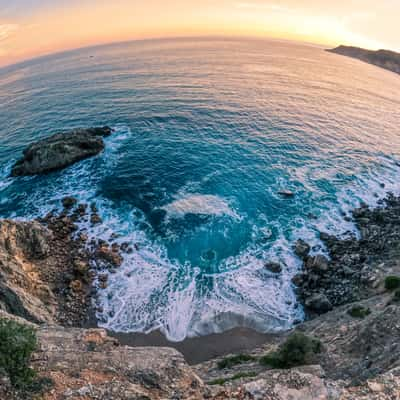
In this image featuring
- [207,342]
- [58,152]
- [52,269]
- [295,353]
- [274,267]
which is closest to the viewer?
[295,353]

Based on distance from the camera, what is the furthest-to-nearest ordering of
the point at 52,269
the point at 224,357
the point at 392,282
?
1. the point at 52,269
2. the point at 392,282
3. the point at 224,357

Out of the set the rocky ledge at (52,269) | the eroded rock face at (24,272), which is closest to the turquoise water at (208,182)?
the rocky ledge at (52,269)

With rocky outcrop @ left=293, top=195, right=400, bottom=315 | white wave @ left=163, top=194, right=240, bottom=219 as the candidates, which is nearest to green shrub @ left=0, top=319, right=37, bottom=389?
rocky outcrop @ left=293, top=195, right=400, bottom=315

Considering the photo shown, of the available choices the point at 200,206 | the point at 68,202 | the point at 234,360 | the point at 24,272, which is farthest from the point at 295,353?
the point at 68,202

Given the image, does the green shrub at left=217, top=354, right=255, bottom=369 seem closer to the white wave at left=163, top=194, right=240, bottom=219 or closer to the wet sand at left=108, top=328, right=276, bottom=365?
the wet sand at left=108, top=328, right=276, bottom=365

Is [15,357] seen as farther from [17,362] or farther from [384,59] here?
[384,59]

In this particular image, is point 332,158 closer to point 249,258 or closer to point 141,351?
point 249,258

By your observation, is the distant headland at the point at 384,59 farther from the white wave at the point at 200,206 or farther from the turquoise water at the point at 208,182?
the white wave at the point at 200,206

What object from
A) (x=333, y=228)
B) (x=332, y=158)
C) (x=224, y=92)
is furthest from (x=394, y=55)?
(x=333, y=228)
